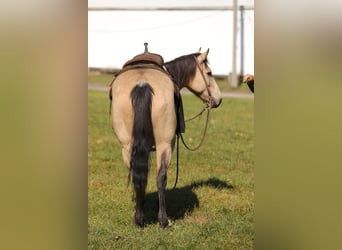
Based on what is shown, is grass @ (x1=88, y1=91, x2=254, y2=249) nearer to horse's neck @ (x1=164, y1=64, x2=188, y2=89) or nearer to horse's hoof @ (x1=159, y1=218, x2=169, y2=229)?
horse's hoof @ (x1=159, y1=218, x2=169, y2=229)

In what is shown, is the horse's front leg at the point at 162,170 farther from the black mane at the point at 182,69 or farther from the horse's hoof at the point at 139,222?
the black mane at the point at 182,69

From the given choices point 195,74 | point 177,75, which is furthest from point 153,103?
point 195,74

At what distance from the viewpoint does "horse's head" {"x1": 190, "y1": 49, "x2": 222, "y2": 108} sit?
4.74m

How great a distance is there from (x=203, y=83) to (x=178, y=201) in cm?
115

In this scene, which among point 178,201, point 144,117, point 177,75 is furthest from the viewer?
point 178,201

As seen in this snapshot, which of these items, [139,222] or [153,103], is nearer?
[153,103]

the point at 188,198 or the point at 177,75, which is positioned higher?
the point at 177,75

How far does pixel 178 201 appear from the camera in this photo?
201 inches

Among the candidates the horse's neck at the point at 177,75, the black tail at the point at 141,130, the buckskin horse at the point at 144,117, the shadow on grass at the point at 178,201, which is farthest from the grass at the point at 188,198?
the horse's neck at the point at 177,75

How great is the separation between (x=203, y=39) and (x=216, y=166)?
7.35 meters

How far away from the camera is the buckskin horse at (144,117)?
3.89 m

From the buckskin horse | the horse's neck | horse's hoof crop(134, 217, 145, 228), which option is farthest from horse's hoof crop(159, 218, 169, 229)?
the horse's neck

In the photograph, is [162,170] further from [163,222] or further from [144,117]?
[144,117]
